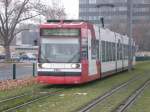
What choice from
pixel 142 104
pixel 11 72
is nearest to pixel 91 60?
pixel 142 104

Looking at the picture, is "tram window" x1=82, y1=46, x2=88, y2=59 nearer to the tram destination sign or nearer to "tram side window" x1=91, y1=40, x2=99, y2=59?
the tram destination sign

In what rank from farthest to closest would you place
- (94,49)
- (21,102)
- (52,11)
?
(52,11), (94,49), (21,102)

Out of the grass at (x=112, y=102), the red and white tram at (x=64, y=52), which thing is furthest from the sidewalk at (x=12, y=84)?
the grass at (x=112, y=102)

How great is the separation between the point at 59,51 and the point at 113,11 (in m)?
106

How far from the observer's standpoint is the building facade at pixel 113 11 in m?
112

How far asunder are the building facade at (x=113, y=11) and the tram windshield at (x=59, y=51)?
270 feet

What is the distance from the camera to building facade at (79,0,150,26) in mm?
111500

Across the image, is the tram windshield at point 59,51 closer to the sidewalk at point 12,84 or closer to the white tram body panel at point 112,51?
the sidewalk at point 12,84

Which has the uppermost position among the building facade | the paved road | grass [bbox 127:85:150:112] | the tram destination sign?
the building facade

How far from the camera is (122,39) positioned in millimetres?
42000

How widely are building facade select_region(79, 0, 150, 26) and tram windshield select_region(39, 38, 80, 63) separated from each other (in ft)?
270

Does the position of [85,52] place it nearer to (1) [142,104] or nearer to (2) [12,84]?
(2) [12,84]

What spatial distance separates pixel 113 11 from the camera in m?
129

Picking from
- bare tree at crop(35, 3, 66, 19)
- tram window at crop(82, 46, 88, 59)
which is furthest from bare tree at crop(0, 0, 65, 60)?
tram window at crop(82, 46, 88, 59)
